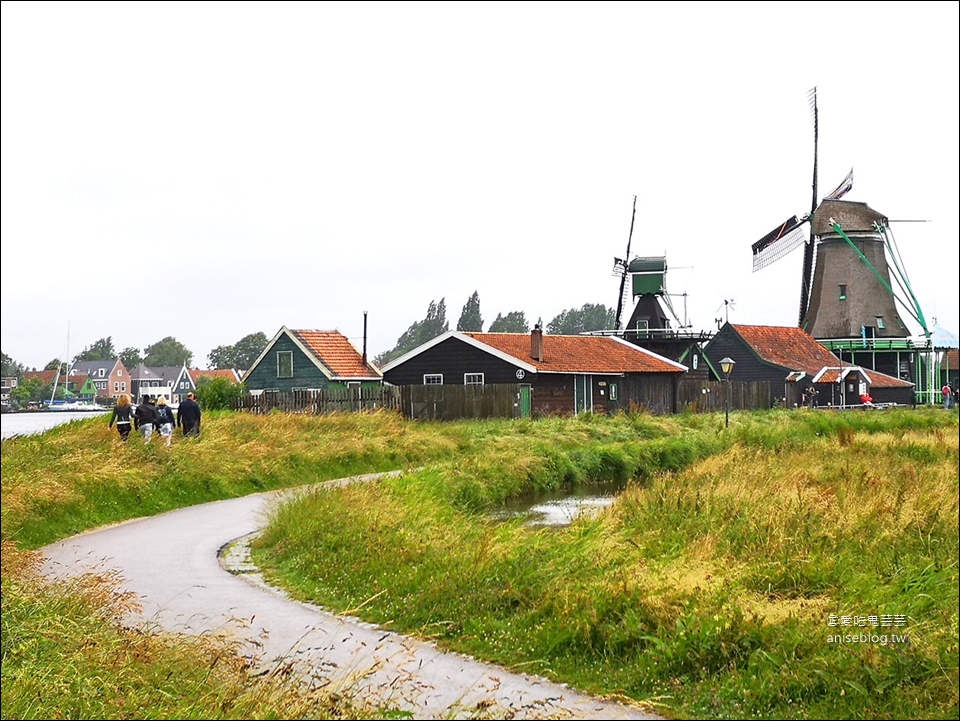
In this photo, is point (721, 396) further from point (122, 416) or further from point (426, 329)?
point (426, 329)

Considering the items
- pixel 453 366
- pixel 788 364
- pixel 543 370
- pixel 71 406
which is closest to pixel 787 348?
pixel 788 364

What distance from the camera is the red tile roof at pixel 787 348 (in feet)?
171

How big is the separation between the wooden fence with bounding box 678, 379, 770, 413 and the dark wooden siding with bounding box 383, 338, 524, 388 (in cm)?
841

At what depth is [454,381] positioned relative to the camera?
40.3 meters

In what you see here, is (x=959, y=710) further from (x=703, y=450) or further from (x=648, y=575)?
(x=703, y=450)

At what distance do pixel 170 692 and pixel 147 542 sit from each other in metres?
7.80

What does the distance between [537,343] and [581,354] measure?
133 inches

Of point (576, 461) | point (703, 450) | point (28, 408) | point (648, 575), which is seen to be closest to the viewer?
point (648, 575)

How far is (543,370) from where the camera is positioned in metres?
38.1

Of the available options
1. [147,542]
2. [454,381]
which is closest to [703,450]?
[454,381]

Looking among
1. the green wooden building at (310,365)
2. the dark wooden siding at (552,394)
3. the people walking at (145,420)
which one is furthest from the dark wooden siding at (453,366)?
the people walking at (145,420)

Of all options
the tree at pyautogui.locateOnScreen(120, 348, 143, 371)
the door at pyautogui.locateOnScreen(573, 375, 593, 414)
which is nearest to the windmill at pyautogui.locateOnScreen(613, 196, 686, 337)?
the door at pyautogui.locateOnScreen(573, 375, 593, 414)

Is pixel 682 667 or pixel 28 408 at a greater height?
→ pixel 28 408

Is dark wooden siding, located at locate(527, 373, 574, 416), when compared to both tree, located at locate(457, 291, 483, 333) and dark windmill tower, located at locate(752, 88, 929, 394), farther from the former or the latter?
tree, located at locate(457, 291, 483, 333)
